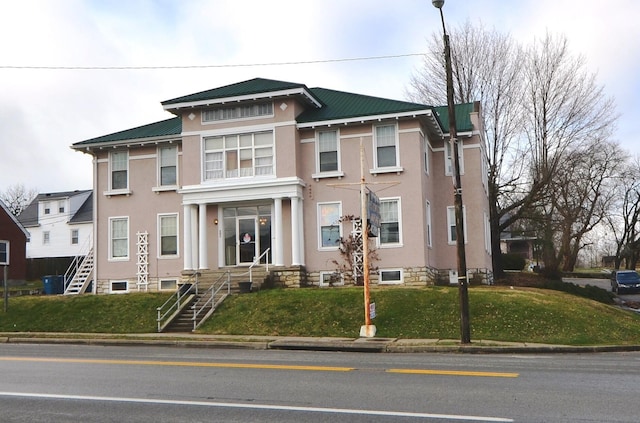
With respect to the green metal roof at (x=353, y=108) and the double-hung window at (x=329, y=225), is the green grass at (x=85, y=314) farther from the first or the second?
the green metal roof at (x=353, y=108)

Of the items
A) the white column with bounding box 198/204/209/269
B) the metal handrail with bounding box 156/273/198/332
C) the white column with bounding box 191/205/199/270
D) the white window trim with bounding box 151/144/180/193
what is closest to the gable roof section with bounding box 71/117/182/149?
the white window trim with bounding box 151/144/180/193

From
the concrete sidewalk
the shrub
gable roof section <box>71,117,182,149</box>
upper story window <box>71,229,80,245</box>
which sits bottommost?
the concrete sidewalk

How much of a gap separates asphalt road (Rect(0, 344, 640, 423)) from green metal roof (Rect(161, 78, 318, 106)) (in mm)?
14245

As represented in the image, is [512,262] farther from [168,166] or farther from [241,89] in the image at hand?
[241,89]

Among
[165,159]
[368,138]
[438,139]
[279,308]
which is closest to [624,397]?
[279,308]

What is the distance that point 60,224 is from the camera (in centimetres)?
6269

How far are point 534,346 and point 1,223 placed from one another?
41493 mm

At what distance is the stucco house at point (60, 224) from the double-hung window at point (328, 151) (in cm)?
3823

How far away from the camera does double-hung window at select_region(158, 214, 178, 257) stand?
2984 centimetres

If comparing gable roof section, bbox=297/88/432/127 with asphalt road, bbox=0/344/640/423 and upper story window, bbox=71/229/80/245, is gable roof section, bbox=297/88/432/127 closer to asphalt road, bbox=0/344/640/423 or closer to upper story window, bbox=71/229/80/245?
asphalt road, bbox=0/344/640/423

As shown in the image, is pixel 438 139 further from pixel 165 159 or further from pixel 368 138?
pixel 165 159

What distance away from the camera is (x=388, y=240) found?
27250mm

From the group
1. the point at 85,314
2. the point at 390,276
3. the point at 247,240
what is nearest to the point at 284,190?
the point at 247,240

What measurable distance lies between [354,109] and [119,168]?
11115 mm
